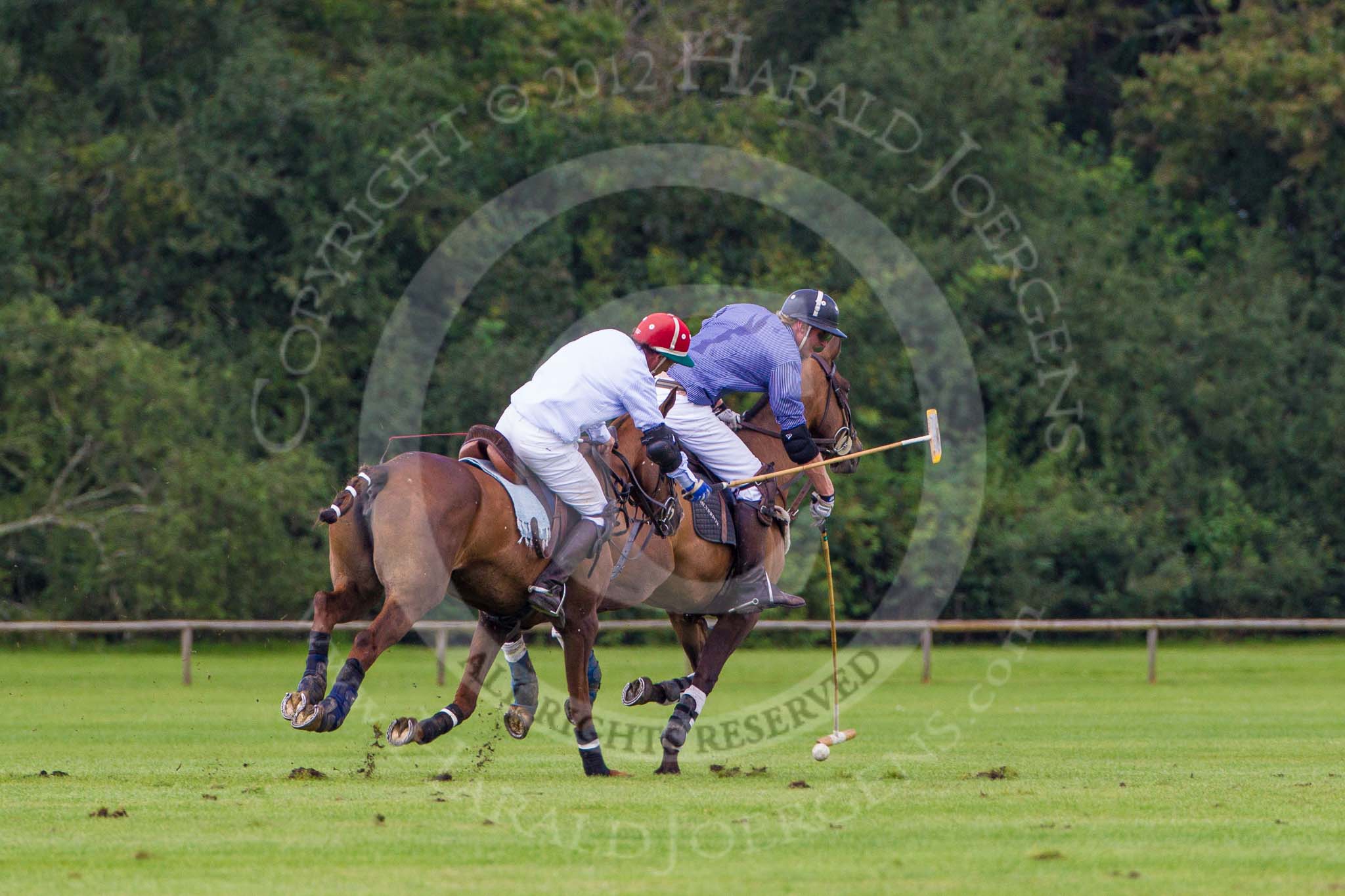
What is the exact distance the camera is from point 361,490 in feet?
30.1

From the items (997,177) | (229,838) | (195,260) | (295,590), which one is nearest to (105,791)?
(229,838)

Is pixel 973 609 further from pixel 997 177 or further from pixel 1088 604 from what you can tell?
pixel 997 177

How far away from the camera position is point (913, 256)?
3058 centimetres

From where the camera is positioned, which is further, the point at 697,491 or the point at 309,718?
the point at 697,491

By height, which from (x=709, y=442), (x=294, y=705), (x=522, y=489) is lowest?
(x=294, y=705)

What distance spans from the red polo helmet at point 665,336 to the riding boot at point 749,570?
134 cm

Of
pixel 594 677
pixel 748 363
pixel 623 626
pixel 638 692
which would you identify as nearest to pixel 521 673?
pixel 594 677

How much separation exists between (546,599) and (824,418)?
9.38 ft

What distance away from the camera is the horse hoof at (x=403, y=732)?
923cm

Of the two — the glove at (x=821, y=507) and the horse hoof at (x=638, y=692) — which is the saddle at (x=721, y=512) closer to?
the glove at (x=821, y=507)

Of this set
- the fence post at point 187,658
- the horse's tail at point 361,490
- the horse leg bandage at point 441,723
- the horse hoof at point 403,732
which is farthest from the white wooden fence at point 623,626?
the horse's tail at point 361,490

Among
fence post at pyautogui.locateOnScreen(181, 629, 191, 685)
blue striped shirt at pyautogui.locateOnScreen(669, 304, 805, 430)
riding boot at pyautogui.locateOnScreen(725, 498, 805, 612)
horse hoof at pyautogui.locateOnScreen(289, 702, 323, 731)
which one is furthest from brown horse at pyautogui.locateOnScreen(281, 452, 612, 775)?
fence post at pyautogui.locateOnScreen(181, 629, 191, 685)

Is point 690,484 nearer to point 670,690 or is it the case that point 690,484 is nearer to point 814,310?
point 670,690

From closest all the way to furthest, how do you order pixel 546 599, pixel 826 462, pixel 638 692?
pixel 546 599, pixel 638 692, pixel 826 462
